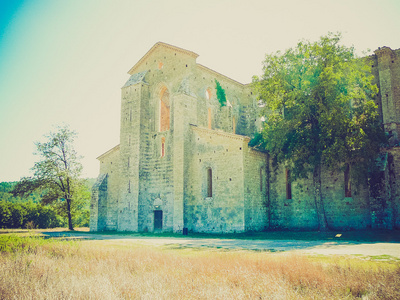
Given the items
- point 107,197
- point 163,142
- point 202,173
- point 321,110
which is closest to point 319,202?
point 321,110

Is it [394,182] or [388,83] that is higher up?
[388,83]

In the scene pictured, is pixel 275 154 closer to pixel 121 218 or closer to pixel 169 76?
pixel 169 76

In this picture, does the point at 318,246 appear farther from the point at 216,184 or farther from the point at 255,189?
the point at 216,184

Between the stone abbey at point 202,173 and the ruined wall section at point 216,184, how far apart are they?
73mm

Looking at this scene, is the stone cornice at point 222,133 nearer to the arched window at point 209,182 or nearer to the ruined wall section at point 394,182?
the arched window at point 209,182

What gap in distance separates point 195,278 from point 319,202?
18.8 meters

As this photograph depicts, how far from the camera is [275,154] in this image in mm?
24641

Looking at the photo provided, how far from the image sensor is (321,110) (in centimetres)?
2116

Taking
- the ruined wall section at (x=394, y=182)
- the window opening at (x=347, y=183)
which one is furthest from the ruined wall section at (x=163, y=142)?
the ruined wall section at (x=394, y=182)

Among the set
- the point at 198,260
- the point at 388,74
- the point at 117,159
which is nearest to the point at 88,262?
the point at 198,260

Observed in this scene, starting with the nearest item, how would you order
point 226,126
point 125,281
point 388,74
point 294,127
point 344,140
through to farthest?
point 125,281 → point 344,140 → point 294,127 → point 388,74 → point 226,126

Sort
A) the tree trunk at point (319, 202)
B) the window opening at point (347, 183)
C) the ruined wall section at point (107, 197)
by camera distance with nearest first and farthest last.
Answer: the tree trunk at point (319, 202) → the window opening at point (347, 183) → the ruined wall section at point (107, 197)

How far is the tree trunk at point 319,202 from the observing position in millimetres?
22859

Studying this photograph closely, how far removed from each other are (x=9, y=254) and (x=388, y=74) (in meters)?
28.1
